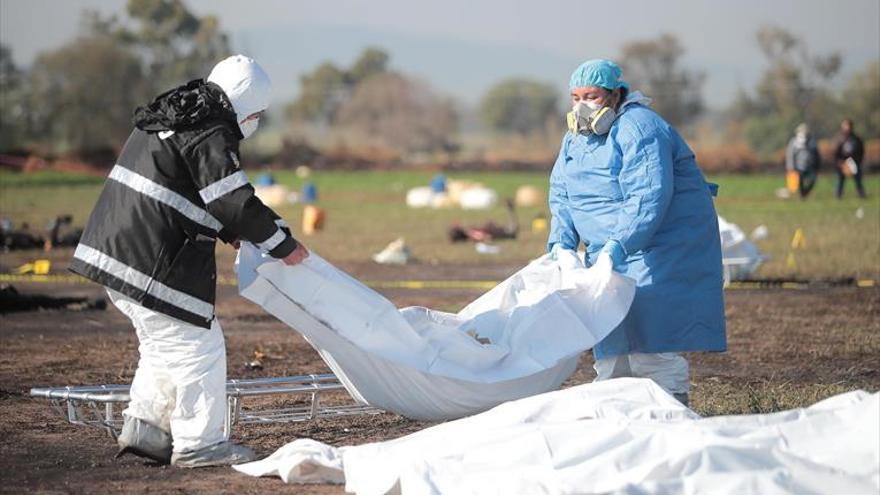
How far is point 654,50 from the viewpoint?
285ft

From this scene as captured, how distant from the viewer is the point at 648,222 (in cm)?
804

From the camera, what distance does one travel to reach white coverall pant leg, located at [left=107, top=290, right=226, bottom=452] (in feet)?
23.8

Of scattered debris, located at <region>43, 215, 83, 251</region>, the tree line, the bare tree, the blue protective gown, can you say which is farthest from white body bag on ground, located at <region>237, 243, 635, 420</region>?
the bare tree

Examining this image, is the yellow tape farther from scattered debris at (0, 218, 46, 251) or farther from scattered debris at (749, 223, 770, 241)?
scattered debris at (749, 223, 770, 241)

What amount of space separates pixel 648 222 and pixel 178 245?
2.53 metres

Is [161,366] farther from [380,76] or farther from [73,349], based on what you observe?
[380,76]

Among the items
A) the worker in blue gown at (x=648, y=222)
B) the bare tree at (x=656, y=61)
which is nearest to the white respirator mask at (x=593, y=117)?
the worker in blue gown at (x=648, y=222)

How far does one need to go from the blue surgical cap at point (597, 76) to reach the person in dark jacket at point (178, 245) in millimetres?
1934

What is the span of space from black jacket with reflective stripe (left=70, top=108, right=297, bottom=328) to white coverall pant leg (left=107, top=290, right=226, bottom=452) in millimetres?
107

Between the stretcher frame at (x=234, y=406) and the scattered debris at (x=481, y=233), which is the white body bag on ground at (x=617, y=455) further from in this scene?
the scattered debris at (x=481, y=233)

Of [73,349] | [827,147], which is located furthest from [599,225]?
[827,147]

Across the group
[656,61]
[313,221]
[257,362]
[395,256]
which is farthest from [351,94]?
[257,362]

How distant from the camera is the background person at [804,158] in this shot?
109 feet

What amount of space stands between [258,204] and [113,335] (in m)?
5.88
